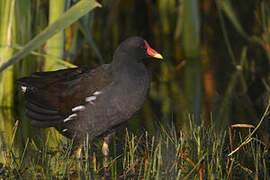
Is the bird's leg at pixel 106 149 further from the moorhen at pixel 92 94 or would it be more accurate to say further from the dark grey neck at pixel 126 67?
the dark grey neck at pixel 126 67

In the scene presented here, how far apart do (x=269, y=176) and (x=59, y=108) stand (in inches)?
62.0

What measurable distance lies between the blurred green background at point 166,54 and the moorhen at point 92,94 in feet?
0.89

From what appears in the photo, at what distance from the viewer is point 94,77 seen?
4.16 m

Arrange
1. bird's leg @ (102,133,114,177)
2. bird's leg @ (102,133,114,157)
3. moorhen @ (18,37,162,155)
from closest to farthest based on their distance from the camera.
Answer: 1. bird's leg @ (102,133,114,177)
2. moorhen @ (18,37,162,155)
3. bird's leg @ (102,133,114,157)

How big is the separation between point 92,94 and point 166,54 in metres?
4.52

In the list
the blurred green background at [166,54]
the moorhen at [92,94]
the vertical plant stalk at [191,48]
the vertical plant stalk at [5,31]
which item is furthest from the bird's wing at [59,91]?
the vertical plant stalk at [191,48]

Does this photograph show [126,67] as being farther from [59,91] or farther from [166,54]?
[166,54]

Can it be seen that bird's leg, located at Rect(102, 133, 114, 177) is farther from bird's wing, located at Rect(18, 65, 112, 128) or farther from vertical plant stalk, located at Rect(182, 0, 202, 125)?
vertical plant stalk, located at Rect(182, 0, 202, 125)

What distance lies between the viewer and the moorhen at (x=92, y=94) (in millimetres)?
4016

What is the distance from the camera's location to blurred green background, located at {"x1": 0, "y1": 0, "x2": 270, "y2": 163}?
4.98 m

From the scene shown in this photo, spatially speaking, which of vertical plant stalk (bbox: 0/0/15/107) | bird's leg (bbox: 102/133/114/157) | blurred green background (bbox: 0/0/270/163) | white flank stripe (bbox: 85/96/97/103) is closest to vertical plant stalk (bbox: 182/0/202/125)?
blurred green background (bbox: 0/0/270/163)

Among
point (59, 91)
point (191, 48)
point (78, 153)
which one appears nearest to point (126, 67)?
point (59, 91)

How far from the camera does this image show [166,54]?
28.0 ft

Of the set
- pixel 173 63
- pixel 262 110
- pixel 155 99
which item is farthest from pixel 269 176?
pixel 173 63
